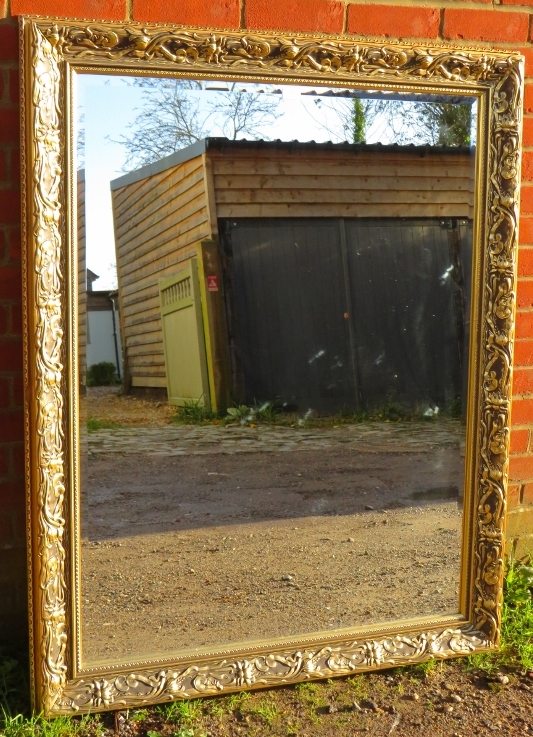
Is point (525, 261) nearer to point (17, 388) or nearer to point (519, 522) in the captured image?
point (519, 522)

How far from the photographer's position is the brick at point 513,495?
292 centimetres

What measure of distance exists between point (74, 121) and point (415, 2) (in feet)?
3.90

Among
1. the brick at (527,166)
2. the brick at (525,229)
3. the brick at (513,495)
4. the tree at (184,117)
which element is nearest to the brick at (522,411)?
the brick at (513,495)

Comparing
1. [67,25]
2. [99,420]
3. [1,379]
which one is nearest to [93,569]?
[99,420]

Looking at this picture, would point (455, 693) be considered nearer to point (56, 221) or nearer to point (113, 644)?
point (113, 644)

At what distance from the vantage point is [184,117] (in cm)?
217

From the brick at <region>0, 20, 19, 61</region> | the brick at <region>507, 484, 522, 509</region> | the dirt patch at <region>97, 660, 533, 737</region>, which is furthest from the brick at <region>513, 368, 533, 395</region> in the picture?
the brick at <region>0, 20, 19, 61</region>

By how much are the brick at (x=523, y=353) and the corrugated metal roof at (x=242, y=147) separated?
2.68 ft

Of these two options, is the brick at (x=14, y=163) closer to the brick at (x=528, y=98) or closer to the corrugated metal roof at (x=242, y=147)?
the corrugated metal roof at (x=242, y=147)

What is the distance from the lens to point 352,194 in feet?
7.71

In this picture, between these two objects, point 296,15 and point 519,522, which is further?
point 519,522

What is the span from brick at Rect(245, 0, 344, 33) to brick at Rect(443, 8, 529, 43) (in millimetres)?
396

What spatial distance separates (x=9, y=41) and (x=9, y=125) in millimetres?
229

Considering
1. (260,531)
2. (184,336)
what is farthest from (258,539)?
(184,336)
